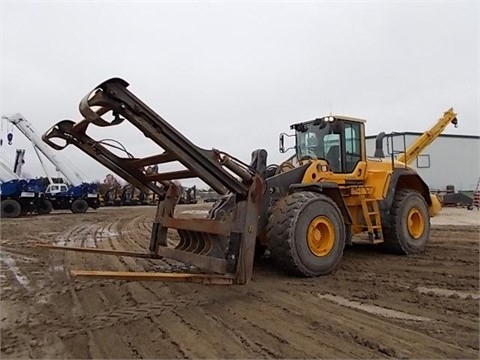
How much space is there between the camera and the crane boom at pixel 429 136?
400 inches

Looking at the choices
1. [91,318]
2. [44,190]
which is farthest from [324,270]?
[44,190]

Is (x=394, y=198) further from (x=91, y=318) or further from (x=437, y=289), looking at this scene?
(x=91, y=318)

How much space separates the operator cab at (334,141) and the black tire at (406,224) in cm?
108

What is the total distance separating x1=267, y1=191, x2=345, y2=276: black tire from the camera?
521cm

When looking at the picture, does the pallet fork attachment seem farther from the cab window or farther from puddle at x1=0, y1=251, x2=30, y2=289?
the cab window

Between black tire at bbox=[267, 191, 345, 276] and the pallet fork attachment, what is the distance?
0.65 metres

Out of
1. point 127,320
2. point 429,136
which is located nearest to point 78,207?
point 429,136

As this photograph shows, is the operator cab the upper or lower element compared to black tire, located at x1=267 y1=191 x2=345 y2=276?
upper

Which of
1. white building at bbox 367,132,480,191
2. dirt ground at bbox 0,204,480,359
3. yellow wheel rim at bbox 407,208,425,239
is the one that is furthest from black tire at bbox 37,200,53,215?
white building at bbox 367,132,480,191

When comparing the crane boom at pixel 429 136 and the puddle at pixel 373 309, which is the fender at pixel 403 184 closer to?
the crane boom at pixel 429 136

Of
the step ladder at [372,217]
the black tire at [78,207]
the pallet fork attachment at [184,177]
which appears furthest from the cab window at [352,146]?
the black tire at [78,207]

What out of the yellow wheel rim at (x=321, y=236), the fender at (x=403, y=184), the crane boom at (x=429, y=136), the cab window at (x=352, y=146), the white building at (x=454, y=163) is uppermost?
Result: the white building at (x=454, y=163)

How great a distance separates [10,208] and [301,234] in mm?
18135

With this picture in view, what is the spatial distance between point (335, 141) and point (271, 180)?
1.75 meters
